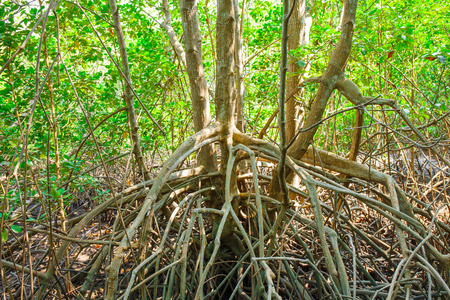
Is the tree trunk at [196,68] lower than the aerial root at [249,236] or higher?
higher

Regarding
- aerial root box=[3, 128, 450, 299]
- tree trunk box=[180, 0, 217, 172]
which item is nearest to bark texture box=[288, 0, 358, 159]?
aerial root box=[3, 128, 450, 299]

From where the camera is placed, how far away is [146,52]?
270 cm

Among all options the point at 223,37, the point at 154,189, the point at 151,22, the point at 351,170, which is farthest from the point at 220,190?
the point at 151,22

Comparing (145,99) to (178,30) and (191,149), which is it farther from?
(191,149)

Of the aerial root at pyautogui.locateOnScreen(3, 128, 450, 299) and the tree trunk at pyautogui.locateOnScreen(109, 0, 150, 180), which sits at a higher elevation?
the tree trunk at pyautogui.locateOnScreen(109, 0, 150, 180)

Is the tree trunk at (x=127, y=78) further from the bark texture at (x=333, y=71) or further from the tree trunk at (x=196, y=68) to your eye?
the bark texture at (x=333, y=71)

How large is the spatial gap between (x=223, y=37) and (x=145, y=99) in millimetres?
1513

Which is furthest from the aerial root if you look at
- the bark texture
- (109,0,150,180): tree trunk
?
(109,0,150,180): tree trunk

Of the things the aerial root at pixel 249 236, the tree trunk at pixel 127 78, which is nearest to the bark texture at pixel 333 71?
the aerial root at pixel 249 236

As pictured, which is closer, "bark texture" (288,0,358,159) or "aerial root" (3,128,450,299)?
"aerial root" (3,128,450,299)

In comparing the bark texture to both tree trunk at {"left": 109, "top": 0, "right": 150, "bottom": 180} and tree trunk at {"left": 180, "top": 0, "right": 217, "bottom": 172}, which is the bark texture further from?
tree trunk at {"left": 109, "top": 0, "right": 150, "bottom": 180}

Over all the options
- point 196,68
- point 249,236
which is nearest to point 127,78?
point 196,68

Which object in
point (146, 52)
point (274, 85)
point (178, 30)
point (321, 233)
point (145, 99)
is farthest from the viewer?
point (178, 30)

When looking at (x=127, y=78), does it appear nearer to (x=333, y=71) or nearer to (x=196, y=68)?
(x=196, y=68)
